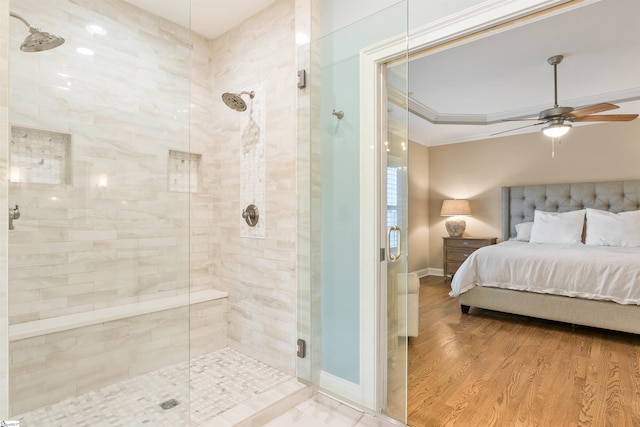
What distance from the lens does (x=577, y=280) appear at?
3.27 m

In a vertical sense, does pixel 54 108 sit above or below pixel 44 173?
Result: above

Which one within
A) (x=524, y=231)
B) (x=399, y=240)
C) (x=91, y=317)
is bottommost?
(x=91, y=317)

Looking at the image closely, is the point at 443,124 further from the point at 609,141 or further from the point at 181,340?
the point at 181,340

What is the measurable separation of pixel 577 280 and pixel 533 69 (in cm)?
214

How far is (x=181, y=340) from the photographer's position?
1.91 meters

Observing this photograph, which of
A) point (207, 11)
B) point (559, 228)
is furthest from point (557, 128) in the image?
point (207, 11)

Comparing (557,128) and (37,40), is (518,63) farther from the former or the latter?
(37,40)

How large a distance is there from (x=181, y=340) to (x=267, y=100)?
1697 mm

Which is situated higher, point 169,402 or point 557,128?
point 557,128

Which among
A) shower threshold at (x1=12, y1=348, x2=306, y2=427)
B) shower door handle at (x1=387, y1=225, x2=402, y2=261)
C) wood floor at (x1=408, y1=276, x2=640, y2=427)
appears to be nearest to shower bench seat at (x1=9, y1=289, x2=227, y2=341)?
shower threshold at (x1=12, y1=348, x2=306, y2=427)

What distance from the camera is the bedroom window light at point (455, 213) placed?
561 centimetres

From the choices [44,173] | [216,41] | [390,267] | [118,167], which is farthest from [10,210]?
[216,41]

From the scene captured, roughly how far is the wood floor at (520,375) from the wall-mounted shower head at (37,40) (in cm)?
265

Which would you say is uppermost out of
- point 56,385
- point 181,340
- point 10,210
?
point 10,210
